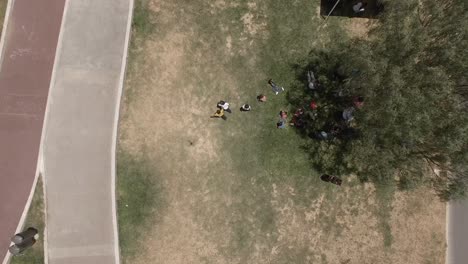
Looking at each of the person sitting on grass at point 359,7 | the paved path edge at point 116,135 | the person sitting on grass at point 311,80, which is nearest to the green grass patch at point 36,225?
the paved path edge at point 116,135

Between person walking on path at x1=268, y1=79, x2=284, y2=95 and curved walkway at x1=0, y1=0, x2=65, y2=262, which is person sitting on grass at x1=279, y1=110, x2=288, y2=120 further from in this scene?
curved walkway at x1=0, y1=0, x2=65, y2=262

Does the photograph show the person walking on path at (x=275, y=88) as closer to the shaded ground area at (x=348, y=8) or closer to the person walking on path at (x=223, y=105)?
the person walking on path at (x=223, y=105)

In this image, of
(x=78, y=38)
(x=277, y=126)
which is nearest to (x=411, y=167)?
(x=277, y=126)

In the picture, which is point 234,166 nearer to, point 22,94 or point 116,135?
point 116,135

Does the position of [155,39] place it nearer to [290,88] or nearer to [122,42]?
[122,42]

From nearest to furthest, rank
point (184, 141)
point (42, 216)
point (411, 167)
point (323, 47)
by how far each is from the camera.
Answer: point (411, 167) → point (42, 216) → point (184, 141) → point (323, 47)

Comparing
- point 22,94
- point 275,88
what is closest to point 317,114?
point 275,88

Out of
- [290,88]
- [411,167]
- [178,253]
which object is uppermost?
[290,88]
